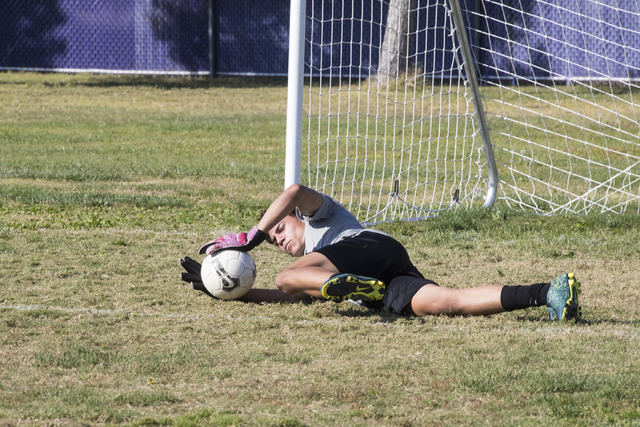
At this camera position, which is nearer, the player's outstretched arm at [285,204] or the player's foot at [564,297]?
the player's foot at [564,297]

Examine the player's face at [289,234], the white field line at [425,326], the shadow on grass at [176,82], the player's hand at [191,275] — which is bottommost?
the white field line at [425,326]

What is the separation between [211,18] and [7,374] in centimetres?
1867

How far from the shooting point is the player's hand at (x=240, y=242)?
454cm

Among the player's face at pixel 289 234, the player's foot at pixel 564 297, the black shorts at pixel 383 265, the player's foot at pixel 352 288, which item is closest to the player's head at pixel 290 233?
the player's face at pixel 289 234

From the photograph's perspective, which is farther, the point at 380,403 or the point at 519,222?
the point at 519,222

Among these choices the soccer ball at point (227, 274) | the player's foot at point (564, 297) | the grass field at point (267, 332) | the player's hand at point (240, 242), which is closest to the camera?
the grass field at point (267, 332)

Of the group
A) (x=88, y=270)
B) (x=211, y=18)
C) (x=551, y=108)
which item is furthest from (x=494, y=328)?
(x=211, y=18)

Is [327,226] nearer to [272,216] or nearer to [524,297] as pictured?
[272,216]

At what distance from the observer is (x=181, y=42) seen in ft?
71.5

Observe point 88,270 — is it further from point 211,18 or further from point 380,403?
point 211,18

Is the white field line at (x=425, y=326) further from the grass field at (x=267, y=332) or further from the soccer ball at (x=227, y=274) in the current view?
the soccer ball at (x=227, y=274)

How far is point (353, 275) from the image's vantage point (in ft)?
13.7

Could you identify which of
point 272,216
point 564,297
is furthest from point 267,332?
point 564,297

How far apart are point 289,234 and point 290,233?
1 cm
